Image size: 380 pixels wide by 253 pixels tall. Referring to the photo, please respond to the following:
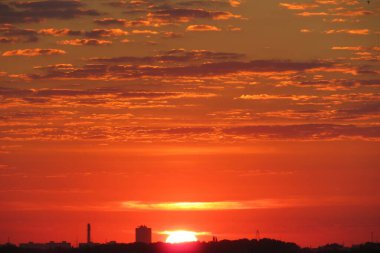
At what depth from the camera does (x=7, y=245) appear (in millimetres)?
139125

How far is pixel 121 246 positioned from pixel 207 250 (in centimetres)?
1231

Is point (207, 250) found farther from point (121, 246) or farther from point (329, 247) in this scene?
point (329, 247)

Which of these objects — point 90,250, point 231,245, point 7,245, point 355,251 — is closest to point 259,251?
point 231,245

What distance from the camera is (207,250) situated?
141625mm

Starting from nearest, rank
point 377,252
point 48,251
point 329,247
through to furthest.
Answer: point 48,251 < point 377,252 < point 329,247

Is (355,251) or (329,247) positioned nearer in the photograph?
(355,251)

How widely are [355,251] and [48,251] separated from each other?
156ft

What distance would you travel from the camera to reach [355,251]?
498 feet

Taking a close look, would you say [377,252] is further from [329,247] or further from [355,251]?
[329,247]

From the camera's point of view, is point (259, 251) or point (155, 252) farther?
point (259, 251)

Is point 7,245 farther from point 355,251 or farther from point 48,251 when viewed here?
point 355,251

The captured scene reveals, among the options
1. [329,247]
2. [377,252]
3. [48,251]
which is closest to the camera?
[48,251]

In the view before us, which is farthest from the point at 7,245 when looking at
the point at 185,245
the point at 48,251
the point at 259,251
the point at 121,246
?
the point at 259,251

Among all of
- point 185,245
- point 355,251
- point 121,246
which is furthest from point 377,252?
point 121,246
